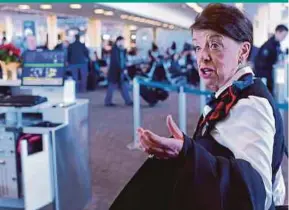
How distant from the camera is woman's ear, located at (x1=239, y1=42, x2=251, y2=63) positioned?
3.67 ft

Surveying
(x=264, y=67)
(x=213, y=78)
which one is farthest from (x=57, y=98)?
(x=264, y=67)

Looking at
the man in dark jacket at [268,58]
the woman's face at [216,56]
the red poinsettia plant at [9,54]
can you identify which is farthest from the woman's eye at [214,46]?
the man in dark jacket at [268,58]

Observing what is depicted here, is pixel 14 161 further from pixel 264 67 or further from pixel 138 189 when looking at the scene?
pixel 264 67

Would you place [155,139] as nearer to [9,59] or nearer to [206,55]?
[206,55]

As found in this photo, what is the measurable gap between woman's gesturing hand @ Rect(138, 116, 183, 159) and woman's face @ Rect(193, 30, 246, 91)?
212 millimetres

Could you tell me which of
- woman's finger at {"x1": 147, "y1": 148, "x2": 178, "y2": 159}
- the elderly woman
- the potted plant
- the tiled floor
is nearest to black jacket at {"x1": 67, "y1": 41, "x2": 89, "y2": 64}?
the tiled floor

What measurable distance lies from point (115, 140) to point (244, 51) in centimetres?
556

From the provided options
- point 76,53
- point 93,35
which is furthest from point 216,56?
point 93,35

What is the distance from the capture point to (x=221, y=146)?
1.05 m

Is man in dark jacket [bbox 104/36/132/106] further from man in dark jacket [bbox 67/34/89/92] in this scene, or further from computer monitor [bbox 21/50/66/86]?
computer monitor [bbox 21/50/66/86]

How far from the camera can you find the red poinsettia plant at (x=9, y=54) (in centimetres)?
394

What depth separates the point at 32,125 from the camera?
341 cm

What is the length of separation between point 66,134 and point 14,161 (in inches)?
16.2

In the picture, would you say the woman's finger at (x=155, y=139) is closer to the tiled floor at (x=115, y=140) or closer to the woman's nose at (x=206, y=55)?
the woman's nose at (x=206, y=55)
